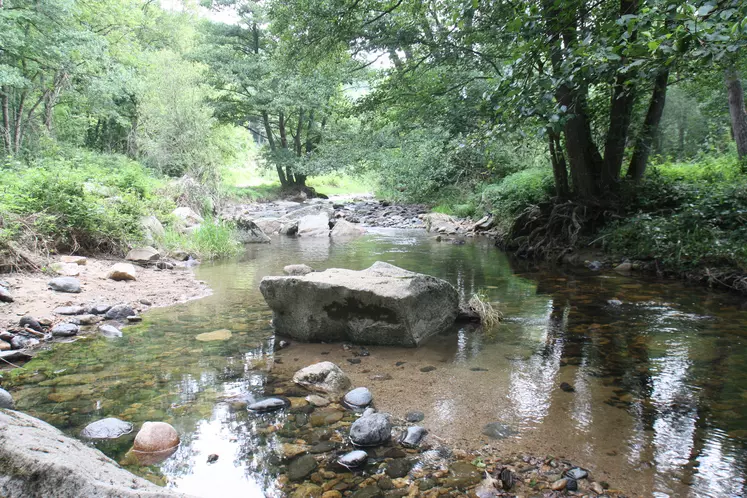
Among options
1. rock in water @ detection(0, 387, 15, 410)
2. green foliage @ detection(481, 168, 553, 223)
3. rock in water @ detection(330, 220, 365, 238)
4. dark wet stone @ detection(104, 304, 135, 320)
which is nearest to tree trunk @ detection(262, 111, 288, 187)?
rock in water @ detection(330, 220, 365, 238)

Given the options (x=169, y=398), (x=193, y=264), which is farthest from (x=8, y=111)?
(x=169, y=398)

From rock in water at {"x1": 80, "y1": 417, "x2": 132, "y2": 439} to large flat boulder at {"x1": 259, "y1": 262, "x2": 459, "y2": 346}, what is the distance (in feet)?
7.21

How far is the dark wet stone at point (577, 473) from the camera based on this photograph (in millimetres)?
2554

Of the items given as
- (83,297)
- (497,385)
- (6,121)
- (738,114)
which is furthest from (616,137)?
(6,121)

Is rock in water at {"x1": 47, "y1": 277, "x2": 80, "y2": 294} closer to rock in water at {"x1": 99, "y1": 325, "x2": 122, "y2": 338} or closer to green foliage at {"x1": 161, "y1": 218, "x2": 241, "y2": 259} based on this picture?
rock in water at {"x1": 99, "y1": 325, "x2": 122, "y2": 338}

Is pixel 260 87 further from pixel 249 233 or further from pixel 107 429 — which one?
pixel 107 429

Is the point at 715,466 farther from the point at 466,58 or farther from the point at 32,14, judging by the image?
the point at 32,14

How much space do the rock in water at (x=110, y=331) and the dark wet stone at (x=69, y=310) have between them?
64 cm

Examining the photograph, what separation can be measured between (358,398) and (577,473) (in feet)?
5.09

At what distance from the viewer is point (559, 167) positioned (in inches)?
428

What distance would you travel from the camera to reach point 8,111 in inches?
745

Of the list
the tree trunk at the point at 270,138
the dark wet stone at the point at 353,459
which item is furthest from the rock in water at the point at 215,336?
the tree trunk at the point at 270,138

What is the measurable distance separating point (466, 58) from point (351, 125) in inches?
745

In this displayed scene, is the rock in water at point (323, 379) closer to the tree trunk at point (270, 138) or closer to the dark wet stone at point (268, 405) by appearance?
the dark wet stone at point (268, 405)
